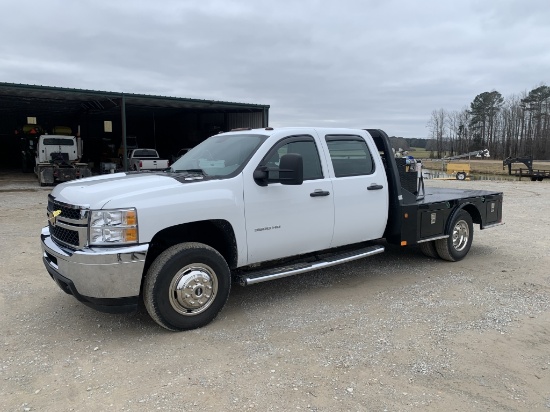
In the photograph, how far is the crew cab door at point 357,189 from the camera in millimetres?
5324

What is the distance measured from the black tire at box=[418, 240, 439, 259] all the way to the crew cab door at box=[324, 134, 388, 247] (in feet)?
4.38

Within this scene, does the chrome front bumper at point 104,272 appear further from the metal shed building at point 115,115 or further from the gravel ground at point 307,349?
the metal shed building at point 115,115

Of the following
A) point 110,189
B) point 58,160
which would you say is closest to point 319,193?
point 110,189

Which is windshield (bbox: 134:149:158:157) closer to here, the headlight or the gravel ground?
the gravel ground

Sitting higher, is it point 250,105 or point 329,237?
point 250,105

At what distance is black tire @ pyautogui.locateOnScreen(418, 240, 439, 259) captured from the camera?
6.88 meters

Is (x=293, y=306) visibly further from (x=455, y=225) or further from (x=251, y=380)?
(x=455, y=225)

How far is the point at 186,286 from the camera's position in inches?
165

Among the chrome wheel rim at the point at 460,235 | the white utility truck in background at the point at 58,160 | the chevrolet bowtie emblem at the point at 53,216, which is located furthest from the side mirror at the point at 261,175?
the white utility truck in background at the point at 58,160

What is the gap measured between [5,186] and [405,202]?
65.6 feet

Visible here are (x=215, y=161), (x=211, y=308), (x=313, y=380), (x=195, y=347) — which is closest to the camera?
(x=313, y=380)

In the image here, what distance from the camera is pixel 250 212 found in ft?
14.9

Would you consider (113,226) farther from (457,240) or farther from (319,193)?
(457,240)

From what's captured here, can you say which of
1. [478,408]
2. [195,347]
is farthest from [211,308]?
[478,408]
